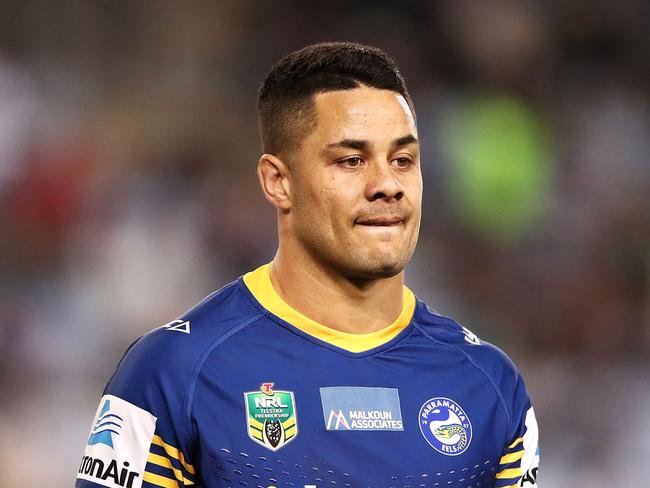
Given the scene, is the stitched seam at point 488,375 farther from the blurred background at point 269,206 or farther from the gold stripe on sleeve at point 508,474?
the blurred background at point 269,206

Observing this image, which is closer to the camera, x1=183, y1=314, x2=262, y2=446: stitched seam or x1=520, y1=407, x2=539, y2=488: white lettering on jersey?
x1=183, y1=314, x2=262, y2=446: stitched seam

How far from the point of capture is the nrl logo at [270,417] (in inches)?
123

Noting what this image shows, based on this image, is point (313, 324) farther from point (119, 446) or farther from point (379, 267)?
point (119, 446)

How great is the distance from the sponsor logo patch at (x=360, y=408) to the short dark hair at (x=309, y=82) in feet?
2.36

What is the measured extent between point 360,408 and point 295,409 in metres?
0.19

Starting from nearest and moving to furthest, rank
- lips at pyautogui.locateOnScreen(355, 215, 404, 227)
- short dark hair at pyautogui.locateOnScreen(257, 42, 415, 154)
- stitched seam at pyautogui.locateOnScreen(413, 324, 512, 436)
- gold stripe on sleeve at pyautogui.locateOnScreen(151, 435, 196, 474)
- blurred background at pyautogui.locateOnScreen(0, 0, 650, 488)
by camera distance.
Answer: gold stripe on sleeve at pyautogui.locateOnScreen(151, 435, 196, 474) → lips at pyautogui.locateOnScreen(355, 215, 404, 227) → short dark hair at pyautogui.locateOnScreen(257, 42, 415, 154) → stitched seam at pyautogui.locateOnScreen(413, 324, 512, 436) → blurred background at pyautogui.locateOnScreen(0, 0, 650, 488)

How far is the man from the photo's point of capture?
3111mm

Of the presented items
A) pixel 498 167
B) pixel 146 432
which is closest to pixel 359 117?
pixel 146 432

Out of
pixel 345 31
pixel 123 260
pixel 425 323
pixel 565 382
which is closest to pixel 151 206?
pixel 123 260

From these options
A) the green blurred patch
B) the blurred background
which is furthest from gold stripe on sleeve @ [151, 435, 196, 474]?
the green blurred patch

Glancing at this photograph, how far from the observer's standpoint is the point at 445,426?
3.30 metres

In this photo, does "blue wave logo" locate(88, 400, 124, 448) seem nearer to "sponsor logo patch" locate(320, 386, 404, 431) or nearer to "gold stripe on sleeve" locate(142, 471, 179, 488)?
"gold stripe on sleeve" locate(142, 471, 179, 488)

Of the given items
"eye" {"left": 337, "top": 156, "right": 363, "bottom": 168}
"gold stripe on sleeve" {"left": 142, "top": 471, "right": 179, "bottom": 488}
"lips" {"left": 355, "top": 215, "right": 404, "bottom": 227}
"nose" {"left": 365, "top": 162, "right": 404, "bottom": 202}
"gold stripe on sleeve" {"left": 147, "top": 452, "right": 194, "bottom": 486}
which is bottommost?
"gold stripe on sleeve" {"left": 142, "top": 471, "right": 179, "bottom": 488}

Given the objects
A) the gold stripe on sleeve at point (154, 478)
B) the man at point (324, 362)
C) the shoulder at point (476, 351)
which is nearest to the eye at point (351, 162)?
the man at point (324, 362)
